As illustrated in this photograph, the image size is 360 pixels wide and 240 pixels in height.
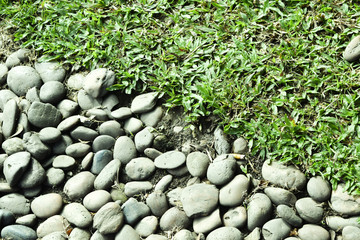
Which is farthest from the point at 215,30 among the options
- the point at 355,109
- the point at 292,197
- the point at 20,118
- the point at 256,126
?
the point at 20,118

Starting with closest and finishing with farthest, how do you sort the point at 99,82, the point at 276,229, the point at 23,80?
the point at 276,229 → the point at 99,82 → the point at 23,80

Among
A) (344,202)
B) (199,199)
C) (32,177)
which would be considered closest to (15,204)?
(32,177)

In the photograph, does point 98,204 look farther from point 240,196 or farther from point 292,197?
point 292,197

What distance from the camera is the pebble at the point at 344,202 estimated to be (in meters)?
2.94

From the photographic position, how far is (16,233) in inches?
126

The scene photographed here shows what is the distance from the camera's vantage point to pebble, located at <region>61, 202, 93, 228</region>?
3199 mm

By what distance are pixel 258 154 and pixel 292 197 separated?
40 cm

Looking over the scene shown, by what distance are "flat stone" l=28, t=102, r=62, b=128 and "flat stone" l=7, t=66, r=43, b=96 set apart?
33 cm

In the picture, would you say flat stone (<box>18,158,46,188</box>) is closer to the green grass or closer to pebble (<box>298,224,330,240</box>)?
the green grass

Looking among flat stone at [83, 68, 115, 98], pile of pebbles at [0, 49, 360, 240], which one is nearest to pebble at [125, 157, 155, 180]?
pile of pebbles at [0, 49, 360, 240]

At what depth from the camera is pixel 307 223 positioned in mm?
3029

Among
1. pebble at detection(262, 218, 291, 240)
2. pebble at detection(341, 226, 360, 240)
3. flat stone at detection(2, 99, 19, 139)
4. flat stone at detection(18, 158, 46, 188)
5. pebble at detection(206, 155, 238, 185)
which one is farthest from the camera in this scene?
flat stone at detection(2, 99, 19, 139)

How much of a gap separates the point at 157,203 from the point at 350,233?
1286mm

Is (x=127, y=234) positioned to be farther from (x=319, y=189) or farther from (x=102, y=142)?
(x=319, y=189)
